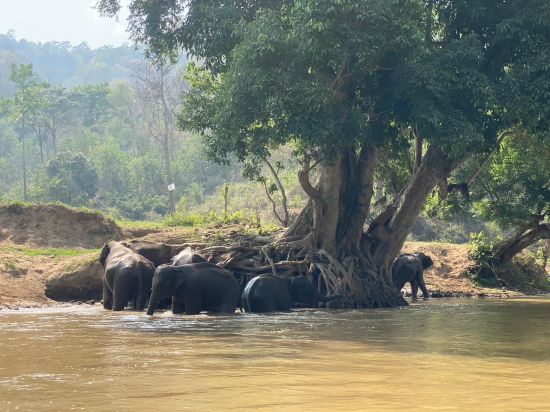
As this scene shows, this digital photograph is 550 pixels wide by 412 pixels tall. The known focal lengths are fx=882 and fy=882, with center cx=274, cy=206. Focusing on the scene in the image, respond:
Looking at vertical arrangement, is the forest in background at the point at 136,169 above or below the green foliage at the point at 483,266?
above

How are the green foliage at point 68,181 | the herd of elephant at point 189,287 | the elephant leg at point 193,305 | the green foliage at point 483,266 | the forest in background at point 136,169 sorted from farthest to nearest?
the green foliage at point 68,181 → the forest in background at point 136,169 → the green foliage at point 483,266 → the elephant leg at point 193,305 → the herd of elephant at point 189,287

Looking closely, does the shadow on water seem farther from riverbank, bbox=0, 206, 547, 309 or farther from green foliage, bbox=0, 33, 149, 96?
green foliage, bbox=0, 33, 149, 96

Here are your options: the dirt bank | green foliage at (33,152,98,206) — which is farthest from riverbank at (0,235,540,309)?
green foliage at (33,152,98,206)

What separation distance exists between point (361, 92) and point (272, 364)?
10786 mm

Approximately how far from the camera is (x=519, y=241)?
85.1ft

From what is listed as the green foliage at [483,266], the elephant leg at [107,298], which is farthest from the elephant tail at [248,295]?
the green foliage at [483,266]

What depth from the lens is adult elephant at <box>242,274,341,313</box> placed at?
1706 cm

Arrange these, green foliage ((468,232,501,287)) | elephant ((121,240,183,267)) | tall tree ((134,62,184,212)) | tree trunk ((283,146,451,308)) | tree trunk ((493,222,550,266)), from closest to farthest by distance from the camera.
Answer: tree trunk ((283,146,451,308))
elephant ((121,240,183,267))
tree trunk ((493,222,550,266))
green foliage ((468,232,501,287))
tall tree ((134,62,184,212))

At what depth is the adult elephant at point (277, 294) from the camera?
17.1 m

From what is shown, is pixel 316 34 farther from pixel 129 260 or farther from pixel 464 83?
pixel 129 260

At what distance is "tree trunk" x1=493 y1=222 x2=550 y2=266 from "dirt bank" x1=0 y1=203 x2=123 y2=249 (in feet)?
37.9

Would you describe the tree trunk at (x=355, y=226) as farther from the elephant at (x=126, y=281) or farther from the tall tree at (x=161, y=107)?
the tall tree at (x=161, y=107)

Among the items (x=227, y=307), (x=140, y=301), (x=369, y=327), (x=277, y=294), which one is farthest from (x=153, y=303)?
(x=369, y=327)

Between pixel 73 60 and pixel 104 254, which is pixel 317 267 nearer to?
pixel 104 254
